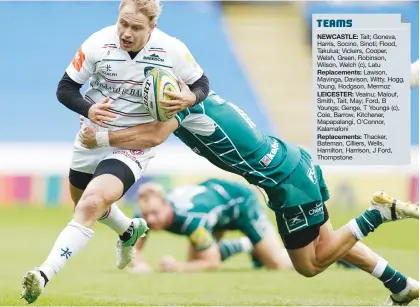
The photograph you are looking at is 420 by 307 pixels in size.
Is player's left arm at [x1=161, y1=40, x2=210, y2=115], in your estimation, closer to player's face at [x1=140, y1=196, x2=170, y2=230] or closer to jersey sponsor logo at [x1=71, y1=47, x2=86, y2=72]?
jersey sponsor logo at [x1=71, y1=47, x2=86, y2=72]

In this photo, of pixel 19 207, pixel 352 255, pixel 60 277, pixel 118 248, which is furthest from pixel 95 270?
pixel 19 207

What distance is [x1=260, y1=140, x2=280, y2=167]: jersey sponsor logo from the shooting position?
263 inches

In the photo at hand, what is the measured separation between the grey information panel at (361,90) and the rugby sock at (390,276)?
87cm

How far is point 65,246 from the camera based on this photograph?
19.0 ft

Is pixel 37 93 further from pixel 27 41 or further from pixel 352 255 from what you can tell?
pixel 352 255

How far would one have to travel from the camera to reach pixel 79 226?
588cm

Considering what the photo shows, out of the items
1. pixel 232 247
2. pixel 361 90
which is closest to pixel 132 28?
pixel 361 90

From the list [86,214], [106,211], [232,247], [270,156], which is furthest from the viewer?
[232,247]

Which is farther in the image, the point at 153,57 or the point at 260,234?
the point at 260,234

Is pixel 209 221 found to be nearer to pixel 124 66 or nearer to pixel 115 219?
pixel 115 219

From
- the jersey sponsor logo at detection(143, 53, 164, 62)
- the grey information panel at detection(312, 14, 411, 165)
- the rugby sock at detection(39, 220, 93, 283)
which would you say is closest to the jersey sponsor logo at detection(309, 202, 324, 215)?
the grey information panel at detection(312, 14, 411, 165)

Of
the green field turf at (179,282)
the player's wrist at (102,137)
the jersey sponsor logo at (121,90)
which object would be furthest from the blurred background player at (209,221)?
the jersey sponsor logo at (121,90)

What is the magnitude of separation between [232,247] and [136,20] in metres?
5.30

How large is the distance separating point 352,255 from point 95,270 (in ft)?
13.7
